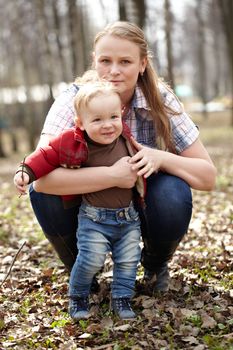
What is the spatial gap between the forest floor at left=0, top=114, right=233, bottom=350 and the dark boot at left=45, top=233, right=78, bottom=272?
24cm

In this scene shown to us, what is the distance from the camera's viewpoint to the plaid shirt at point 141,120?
11.5 feet

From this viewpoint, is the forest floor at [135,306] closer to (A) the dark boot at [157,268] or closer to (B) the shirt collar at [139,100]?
→ (A) the dark boot at [157,268]

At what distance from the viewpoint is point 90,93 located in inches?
122

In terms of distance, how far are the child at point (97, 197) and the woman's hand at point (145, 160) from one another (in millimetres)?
89

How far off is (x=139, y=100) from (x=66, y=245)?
1.04 metres

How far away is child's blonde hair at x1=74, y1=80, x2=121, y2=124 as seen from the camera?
3113 mm

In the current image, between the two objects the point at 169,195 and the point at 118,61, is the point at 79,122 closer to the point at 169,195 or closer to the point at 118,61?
the point at 118,61

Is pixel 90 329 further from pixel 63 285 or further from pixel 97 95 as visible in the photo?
pixel 97 95

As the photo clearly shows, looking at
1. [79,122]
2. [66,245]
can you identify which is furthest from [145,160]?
[66,245]

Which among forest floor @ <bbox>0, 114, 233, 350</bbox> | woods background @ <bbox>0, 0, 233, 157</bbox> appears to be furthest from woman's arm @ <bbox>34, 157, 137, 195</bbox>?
woods background @ <bbox>0, 0, 233, 157</bbox>

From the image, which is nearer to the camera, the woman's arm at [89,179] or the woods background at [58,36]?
the woman's arm at [89,179]

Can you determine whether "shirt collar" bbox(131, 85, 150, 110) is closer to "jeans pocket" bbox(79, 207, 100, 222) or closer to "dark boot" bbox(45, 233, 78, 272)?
"jeans pocket" bbox(79, 207, 100, 222)

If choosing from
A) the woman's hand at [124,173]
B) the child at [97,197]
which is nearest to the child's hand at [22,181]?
the child at [97,197]

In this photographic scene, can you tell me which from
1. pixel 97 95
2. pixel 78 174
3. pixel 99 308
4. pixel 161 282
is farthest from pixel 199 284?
pixel 97 95
